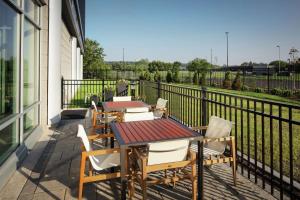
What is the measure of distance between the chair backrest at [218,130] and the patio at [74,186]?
0.45 m

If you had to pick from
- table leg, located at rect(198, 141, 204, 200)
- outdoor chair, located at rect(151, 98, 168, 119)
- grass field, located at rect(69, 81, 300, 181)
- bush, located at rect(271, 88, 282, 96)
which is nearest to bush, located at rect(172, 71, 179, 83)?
bush, located at rect(271, 88, 282, 96)

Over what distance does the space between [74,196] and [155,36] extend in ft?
145

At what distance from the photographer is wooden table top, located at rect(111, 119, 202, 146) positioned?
8.58ft

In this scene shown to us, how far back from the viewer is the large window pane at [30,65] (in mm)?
4961

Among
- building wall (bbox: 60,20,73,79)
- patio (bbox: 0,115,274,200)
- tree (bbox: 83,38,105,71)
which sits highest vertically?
tree (bbox: 83,38,105,71)

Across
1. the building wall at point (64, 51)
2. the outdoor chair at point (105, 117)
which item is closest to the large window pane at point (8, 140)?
the outdoor chair at point (105, 117)

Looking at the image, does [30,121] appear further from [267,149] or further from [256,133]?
[267,149]

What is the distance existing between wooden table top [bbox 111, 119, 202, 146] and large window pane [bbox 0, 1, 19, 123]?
1.78 metres

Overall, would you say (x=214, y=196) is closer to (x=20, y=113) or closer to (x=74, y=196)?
(x=74, y=196)

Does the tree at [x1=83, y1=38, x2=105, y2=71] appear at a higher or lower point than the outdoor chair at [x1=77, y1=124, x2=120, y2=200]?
higher

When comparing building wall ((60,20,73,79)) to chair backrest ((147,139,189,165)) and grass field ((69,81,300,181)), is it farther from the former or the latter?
chair backrest ((147,139,189,165))

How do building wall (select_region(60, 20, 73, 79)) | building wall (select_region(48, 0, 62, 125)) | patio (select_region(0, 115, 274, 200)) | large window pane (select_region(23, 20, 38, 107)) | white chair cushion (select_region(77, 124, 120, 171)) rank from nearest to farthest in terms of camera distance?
white chair cushion (select_region(77, 124, 120, 171))
patio (select_region(0, 115, 274, 200))
large window pane (select_region(23, 20, 38, 107))
building wall (select_region(48, 0, 62, 125))
building wall (select_region(60, 20, 73, 79))

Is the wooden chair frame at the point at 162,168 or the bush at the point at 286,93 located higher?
the bush at the point at 286,93

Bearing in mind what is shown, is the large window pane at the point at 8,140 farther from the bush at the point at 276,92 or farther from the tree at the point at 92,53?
the tree at the point at 92,53
